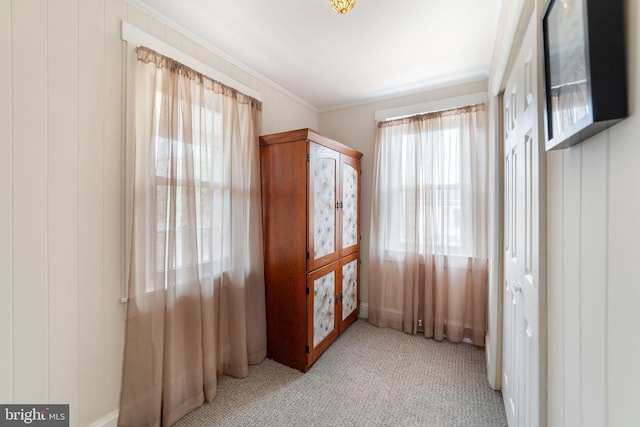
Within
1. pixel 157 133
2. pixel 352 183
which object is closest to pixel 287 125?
pixel 352 183

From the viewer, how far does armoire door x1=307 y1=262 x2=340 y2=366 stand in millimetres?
2268

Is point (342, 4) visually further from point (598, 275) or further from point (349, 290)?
point (349, 290)

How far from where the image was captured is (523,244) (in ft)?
4.10

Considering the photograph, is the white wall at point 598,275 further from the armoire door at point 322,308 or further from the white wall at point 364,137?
the white wall at point 364,137

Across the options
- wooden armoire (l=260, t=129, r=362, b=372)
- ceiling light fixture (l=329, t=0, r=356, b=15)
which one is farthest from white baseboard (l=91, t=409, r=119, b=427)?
ceiling light fixture (l=329, t=0, r=356, b=15)

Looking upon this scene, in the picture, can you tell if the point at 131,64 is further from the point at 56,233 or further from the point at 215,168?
the point at 56,233

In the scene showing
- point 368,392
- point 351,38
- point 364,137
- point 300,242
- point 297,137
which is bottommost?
point 368,392

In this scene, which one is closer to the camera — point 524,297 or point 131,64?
point 524,297

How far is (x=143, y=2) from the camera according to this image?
164 cm

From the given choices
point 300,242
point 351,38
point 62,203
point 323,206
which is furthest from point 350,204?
point 62,203

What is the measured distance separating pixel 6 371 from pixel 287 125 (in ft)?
9.00

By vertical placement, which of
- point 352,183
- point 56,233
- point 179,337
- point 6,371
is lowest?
point 179,337

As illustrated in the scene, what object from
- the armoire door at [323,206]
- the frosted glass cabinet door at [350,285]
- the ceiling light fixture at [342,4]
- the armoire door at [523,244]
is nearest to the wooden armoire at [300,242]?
the armoire door at [323,206]

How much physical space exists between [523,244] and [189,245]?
2.01m
